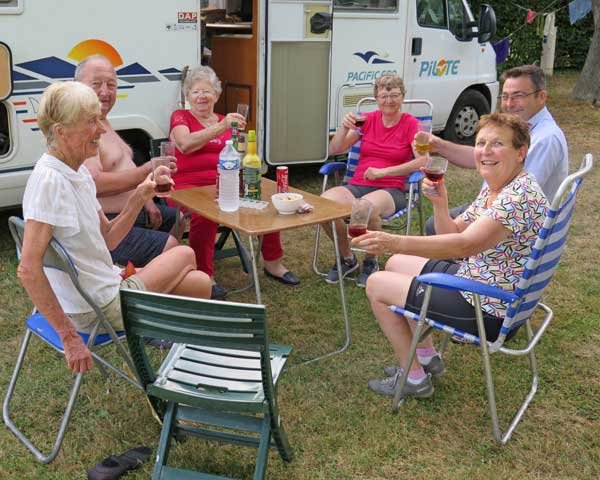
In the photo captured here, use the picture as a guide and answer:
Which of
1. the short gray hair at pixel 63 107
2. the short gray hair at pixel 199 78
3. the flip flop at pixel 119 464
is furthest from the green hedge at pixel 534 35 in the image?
the flip flop at pixel 119 464

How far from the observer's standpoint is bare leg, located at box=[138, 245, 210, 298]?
2.64 metres

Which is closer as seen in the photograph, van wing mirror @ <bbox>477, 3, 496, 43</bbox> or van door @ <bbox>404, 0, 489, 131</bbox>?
van door @ <bbox>404, 0, 489, 131</bbox>

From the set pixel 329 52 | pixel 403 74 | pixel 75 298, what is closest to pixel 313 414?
pixel 75 298

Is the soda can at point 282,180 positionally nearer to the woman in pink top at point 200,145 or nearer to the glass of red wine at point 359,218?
the woman in pink top at point 200,145

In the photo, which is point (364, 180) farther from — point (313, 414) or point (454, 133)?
Answer: point (454, 133)

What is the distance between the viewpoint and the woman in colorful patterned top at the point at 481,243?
92.3 inches

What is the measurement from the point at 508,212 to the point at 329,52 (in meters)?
3.20

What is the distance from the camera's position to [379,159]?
4145mm

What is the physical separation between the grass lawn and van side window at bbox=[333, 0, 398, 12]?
8.42 ft

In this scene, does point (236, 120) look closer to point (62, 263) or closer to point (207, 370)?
point (62, 263)

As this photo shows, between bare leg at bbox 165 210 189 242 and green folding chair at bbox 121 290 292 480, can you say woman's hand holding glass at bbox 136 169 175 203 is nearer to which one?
green folding chair at bbox 121 290 292 480

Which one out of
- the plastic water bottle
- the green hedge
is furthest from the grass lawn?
the green hedge

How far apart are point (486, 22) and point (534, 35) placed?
27.1ft

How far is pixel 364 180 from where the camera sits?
412 cm
